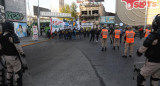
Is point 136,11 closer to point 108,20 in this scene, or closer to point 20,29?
point 108,20

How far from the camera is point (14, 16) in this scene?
21.7 m

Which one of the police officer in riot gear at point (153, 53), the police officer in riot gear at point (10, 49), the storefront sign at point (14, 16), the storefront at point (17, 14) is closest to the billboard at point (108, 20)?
the storefront at point (17, 14)

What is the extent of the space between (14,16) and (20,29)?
2.34 meters

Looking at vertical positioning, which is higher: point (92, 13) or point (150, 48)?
point (92, 13)

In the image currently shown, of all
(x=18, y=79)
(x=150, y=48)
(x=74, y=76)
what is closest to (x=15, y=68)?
(x=18, y=79)

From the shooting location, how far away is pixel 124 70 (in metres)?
5.01

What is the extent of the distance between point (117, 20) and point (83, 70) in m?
39.2

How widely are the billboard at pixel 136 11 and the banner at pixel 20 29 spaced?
93.9 ft

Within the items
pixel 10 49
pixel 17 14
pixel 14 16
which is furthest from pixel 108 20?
pixel 10 49

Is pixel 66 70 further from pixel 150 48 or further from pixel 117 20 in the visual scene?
pixel 117 20

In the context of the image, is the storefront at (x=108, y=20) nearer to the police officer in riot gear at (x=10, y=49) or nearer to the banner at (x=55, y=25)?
the banner at (x=55, y=25)

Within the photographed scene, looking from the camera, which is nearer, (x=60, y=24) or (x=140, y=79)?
(x=140, y=79)

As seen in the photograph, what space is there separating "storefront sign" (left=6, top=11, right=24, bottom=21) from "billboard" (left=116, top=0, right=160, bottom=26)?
95.2 ft

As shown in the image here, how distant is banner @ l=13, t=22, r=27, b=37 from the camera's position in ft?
70.5
